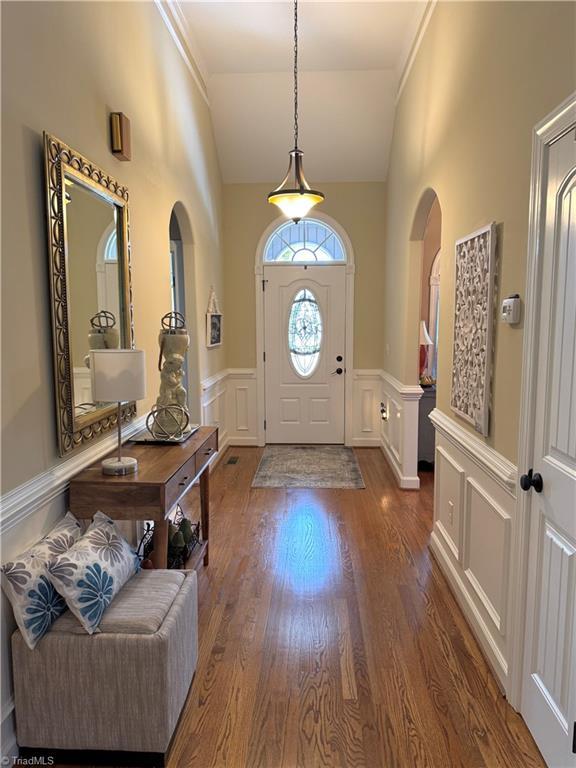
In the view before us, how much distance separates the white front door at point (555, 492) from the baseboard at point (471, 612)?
24 cm

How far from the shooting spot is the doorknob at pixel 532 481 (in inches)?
69.1

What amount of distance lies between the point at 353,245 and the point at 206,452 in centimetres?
372

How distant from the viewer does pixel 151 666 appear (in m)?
1.63

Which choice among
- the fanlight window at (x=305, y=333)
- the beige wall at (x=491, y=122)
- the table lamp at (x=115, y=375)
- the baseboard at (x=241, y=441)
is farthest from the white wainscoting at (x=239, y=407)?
the table lamp at (x=115, y=375)

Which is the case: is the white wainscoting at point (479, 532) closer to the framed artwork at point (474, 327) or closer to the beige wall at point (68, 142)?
the framed artwork at point (474, 327)

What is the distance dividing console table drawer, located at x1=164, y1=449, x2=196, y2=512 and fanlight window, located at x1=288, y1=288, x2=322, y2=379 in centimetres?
350

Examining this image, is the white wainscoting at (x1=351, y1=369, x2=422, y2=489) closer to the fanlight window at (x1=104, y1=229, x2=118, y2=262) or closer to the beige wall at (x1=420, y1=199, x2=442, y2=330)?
the beige wall at (x1=420, y1=199, x2=442, y2=330)

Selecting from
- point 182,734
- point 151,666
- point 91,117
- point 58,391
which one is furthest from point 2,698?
point 91,117

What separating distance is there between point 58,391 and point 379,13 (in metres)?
3.76

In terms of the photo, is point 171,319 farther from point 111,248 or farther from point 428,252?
point 428,252

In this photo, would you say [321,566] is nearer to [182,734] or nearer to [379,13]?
[182,734]

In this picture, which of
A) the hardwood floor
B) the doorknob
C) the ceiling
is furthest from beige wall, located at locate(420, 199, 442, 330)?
the doorknob

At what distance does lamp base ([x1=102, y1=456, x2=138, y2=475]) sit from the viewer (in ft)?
6.95

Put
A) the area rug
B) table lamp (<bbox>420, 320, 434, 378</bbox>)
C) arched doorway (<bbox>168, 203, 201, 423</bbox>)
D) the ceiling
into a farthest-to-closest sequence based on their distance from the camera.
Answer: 1. table lamp (<bbox>420, 320, 434, 378</bbox>)
2. the area rug
3. arched doorway (<bbox>168, 203, 201, 423</bbox>)
4. the ceiling
